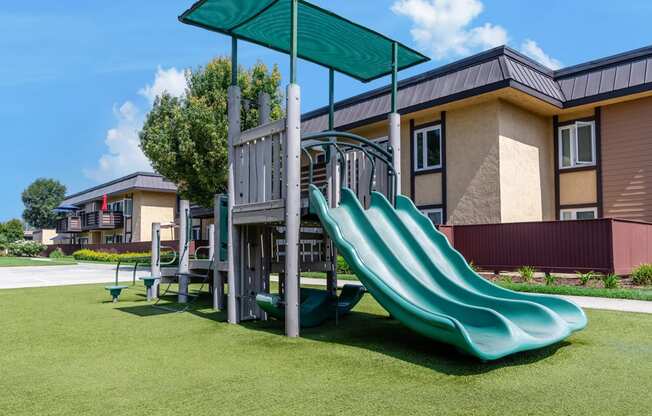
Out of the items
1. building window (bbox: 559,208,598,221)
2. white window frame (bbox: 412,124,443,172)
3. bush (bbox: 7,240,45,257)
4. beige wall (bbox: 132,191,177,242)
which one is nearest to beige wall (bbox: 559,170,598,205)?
building window (bbox: 559,208,598,221)

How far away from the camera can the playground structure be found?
543 centimetres

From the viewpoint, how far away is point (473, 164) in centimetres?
1722

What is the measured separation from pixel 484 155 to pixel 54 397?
15.3 meters

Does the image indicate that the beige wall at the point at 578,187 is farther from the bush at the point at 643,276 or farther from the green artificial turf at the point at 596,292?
the green artificial turf at the point at 596,292

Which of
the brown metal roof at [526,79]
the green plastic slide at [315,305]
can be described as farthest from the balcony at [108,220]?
the green plastic slide at [315,305]

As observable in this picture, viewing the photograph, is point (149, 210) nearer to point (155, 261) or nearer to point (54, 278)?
point (54, 278)

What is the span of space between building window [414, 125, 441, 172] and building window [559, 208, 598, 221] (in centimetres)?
466

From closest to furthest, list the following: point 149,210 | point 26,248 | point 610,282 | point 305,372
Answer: point 305,372, point 610,282, point 149,210, point 26,248

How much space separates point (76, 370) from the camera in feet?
15.7

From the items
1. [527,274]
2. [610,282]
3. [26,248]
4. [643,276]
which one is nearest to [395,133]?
[610,282]

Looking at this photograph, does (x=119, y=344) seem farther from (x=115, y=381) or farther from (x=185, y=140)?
(x=185, y=140)

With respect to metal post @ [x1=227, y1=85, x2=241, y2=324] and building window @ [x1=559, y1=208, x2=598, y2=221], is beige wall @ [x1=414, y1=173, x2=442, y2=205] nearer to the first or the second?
building window @ [x1=559, y1=208, x2=598, y2=221]

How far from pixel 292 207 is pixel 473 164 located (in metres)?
12.1

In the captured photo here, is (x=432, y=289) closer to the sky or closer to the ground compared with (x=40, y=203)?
closer to the ground
